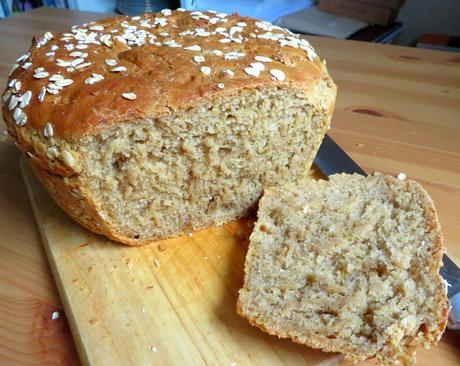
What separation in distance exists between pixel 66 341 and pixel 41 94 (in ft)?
2.86

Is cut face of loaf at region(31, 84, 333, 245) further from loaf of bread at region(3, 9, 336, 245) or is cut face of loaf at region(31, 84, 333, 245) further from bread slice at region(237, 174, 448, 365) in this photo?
bread slice at region(237, 174, 448, 365)

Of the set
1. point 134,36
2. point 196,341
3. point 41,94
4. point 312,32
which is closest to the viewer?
point 196,341

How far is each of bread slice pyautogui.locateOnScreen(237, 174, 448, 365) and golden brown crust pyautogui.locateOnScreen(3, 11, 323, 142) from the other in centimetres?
51

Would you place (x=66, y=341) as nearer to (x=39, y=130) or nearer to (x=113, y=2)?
(x=39, y=130)

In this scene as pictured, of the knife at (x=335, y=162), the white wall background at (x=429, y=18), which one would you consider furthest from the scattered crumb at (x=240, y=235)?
the white wall background at (x=429, y=18)

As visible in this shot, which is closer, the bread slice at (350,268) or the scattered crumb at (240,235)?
the bread slice at (350,268)

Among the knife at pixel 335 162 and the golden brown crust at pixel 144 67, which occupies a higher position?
the golden brown crust at pixel 144 67

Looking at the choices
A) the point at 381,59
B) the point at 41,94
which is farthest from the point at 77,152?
the point at 381,59

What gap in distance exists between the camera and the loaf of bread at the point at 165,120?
5.11 ft

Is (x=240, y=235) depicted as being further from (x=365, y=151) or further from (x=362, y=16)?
(x=362, y=16)

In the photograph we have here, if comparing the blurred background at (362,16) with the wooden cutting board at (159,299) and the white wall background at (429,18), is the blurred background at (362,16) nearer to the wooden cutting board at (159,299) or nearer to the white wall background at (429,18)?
the white wall background at (429,18)

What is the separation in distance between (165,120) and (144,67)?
268mm

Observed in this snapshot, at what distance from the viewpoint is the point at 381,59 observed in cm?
317

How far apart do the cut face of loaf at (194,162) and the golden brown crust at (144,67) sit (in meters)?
0.06
